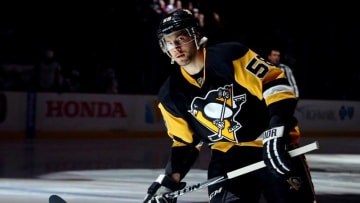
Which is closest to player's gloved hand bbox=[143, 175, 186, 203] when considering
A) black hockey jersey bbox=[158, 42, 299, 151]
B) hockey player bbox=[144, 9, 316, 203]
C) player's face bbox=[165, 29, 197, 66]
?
hockey player bbox=[144, 9, 316, 203]

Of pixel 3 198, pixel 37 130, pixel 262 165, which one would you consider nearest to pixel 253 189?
pixel 262 165

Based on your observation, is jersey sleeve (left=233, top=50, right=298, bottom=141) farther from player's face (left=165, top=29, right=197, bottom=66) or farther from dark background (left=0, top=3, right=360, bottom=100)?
dark background (left=0, top=3, right=360, bottom=100)

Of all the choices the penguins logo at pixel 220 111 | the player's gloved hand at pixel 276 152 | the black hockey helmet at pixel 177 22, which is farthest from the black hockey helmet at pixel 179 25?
the player's gloved hand at pixel 276 152

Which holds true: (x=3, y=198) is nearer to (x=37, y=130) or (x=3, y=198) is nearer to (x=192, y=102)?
(x=192, y=102)

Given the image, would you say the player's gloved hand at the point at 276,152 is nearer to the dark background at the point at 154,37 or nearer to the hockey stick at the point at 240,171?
the hockey stick at the point at 240,171

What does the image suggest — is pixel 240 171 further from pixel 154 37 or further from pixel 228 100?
pixel 154 37

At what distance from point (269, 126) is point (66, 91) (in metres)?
10.8

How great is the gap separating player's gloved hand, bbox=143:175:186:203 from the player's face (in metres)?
0.58

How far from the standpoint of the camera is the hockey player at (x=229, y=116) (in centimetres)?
340

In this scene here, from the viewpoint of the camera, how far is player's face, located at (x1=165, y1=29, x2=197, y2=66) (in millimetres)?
3518

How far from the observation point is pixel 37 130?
44.3 feet

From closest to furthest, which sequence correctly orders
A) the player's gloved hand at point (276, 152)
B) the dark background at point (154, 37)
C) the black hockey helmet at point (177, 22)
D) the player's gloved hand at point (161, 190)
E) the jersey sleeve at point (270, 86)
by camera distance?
the player's gloved hand at point (276, 152)
the jersey sleeve at point (270, 86)
the black hockey helmet at point (177, 22)
the player's gloved hand at point (161, 190)
the dark background at point (154, 37)

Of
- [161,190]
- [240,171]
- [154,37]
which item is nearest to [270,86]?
[240,171]

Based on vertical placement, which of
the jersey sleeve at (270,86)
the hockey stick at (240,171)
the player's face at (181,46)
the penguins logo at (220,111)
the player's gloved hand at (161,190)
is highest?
Result: the player's face at (181,46)
